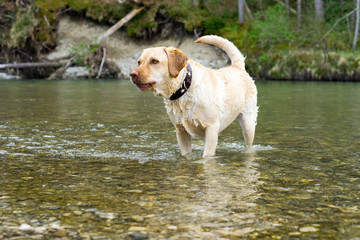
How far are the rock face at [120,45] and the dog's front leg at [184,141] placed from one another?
70.9ft

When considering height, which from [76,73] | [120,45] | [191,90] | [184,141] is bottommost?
[184,141]

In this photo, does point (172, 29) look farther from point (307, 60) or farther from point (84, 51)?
point (307, 60)

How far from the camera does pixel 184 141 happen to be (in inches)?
269

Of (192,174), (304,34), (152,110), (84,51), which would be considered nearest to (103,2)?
(84,51)

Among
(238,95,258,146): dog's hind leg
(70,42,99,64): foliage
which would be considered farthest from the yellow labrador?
(70,42,99,64): foliage

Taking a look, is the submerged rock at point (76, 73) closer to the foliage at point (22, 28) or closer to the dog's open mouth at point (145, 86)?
the foliage at point (22, 28)

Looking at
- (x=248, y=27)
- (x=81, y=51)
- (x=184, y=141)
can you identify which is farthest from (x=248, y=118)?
(x=248, y=27)

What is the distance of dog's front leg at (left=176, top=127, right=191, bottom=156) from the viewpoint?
6715mm

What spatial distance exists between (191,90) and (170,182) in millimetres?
1366

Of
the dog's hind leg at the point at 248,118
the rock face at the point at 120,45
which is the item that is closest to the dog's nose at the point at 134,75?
the dog's hind leg at the point at 248,118

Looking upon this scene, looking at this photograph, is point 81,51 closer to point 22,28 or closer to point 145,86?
point 22,28

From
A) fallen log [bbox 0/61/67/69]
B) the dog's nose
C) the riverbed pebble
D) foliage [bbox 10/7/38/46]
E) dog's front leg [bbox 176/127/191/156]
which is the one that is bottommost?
the riverbed pebble

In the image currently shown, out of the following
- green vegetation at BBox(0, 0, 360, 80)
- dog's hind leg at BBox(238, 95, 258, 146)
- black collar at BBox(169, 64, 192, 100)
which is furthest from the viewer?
green vegetation at BBox(0, 0, 360, 80)

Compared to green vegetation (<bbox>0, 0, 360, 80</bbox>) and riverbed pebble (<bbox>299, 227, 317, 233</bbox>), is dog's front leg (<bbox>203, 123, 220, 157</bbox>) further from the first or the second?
green vegetation (<bbox>0, 0, 360, 80</bbox>)
